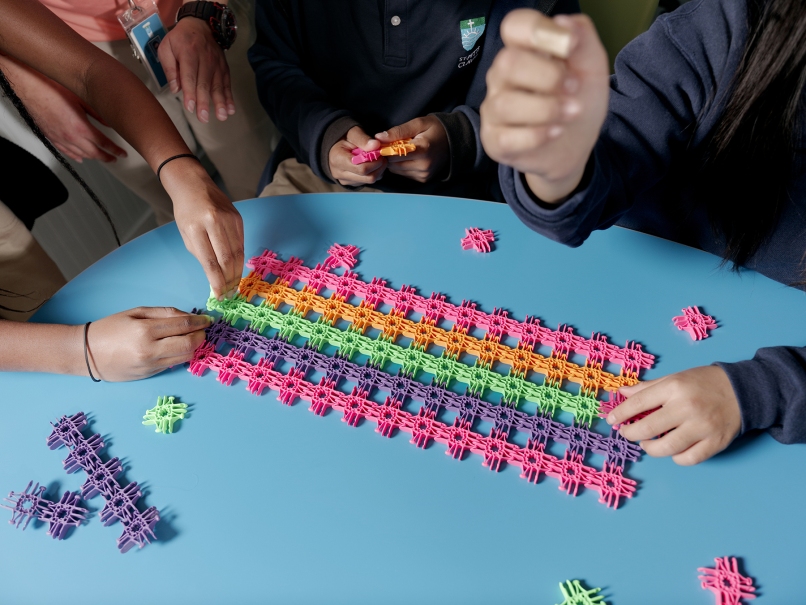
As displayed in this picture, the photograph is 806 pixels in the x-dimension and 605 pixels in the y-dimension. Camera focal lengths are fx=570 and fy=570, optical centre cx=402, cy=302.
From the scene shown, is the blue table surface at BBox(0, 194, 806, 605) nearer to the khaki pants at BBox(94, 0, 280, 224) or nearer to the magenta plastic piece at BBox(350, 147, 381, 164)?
the magenta plastic piece at BBox(350, 147, 381, 164)

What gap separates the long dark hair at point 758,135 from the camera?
729 mm

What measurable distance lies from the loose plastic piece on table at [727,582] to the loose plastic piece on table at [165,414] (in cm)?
70

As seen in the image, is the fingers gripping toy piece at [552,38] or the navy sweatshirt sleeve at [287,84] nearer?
the fingers gripping toy piece at [552,38]

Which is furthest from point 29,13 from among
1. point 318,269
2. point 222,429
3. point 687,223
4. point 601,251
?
point 687,223

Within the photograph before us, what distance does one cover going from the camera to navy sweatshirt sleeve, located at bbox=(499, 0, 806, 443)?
0.73 meters

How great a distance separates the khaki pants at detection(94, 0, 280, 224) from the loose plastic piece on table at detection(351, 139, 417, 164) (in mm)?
705

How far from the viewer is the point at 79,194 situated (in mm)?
1847

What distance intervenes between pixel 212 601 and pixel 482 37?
1184 millimetres

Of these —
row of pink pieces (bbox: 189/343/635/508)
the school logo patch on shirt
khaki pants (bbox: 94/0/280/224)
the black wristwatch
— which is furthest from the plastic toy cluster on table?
khaki pants (bbox: 94/0/280/224)

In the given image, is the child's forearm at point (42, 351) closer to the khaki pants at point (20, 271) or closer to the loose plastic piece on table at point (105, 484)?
the loose plastic piece on table at point (105, 484)

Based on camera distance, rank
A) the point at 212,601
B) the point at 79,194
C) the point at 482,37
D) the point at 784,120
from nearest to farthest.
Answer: the point at 212,601
the point at 784,120
the point at 482,37
the point at 79,194

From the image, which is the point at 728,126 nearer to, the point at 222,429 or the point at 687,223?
the point at 687,223

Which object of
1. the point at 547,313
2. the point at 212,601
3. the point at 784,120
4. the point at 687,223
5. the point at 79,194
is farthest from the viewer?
the point at 79,194

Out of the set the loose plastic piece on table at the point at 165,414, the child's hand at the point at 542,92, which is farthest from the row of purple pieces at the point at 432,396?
the child's hand at the point at 542,92
